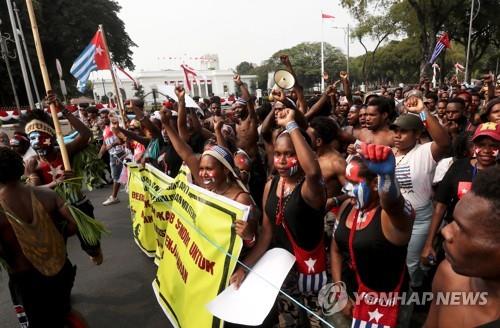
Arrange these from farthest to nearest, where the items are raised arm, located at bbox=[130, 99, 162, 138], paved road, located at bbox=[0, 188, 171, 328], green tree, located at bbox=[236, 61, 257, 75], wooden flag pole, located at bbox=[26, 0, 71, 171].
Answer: green tree, located at bbox=[236, 61, 257, 75] → raised arm, located at bbox=[130, 99, 162, 138] → paved road, located at bbox=[0, 188, 171, 328] → wooden flag pole, located at bbox=[26, 0, 71, 171]

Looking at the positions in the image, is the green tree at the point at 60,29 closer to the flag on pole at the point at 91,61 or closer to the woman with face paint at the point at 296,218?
the flag on pole at the point at 91,61

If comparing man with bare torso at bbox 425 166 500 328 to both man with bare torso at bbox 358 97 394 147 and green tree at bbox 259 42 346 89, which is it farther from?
green tree at bbox 259 42 346 89

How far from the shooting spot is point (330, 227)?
120 inches

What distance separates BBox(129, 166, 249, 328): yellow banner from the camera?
2146mm

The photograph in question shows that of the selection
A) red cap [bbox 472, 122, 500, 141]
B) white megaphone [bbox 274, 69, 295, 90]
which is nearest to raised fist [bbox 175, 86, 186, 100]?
white megaphone [bbox 274, 69, 295, 90]

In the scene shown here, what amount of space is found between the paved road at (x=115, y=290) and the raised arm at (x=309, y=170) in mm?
2108

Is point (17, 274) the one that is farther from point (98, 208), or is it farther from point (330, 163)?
point (98, 208)

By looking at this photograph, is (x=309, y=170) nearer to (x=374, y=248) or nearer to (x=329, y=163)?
(x=374, y=248)

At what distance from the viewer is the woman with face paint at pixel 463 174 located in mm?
2311

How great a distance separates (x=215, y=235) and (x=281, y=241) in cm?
58

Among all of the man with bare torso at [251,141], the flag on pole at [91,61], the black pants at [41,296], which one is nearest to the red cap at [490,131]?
the man with bare torso at [251,141]

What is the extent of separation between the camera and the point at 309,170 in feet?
7.02

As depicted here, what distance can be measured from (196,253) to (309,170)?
3.18 ft

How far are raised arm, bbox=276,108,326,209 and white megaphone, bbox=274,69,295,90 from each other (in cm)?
164
